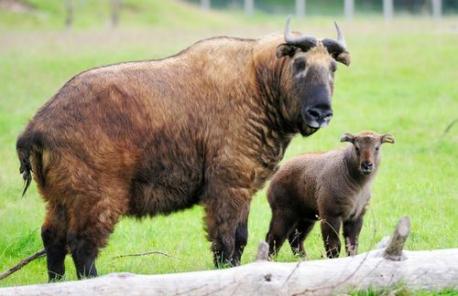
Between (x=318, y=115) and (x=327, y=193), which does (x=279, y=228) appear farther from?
(x=318, y=115)

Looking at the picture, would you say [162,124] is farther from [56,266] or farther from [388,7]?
[388,7]

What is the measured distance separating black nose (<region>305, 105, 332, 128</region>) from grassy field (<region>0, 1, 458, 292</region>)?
1217mm

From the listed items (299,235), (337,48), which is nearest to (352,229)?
(299,235)

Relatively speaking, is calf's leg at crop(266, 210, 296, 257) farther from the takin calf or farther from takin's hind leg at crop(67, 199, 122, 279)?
takin's hind leg at crop(67, 199, 122, 279)

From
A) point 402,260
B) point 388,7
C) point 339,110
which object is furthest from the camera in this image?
point 388,7

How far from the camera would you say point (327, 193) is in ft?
34.8

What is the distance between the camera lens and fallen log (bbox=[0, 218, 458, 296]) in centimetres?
727

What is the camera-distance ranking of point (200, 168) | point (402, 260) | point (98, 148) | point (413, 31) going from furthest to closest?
point (413, 31), point (200, 168), point (98, 148), point (402, 260)

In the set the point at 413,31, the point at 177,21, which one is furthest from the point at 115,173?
the point at 177,21

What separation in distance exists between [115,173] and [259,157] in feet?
4.56

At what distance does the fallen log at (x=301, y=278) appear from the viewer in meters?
7.27

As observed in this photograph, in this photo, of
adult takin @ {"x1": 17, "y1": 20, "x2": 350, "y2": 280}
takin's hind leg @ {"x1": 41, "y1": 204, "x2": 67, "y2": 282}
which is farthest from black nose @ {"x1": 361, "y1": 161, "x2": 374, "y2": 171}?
takin's hind leg @ {"x1": 41, "y1": 204, "x2": 67, "y2": 282}

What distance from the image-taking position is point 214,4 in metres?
53.6

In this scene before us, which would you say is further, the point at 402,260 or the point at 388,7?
the point at 388,7
